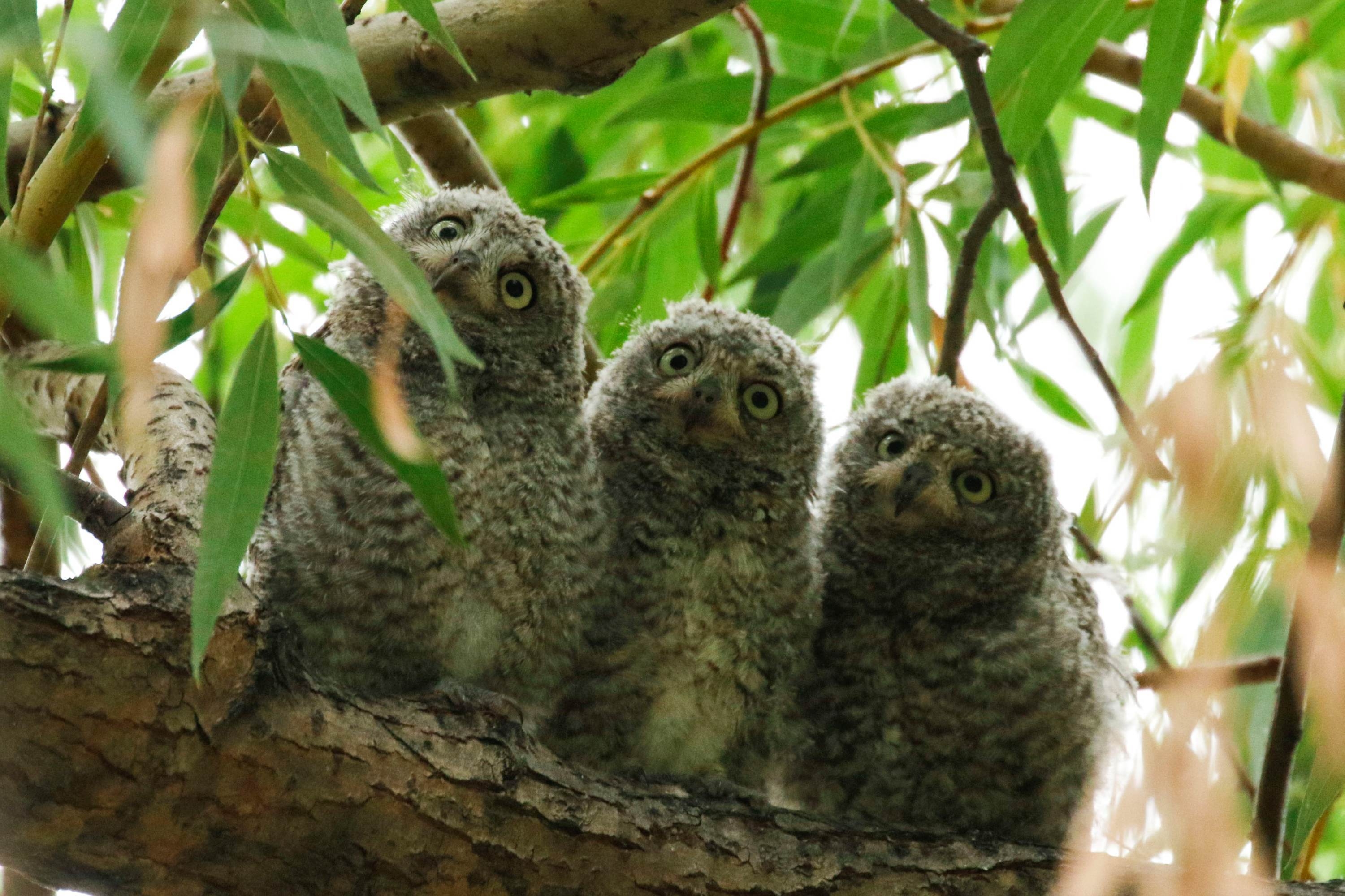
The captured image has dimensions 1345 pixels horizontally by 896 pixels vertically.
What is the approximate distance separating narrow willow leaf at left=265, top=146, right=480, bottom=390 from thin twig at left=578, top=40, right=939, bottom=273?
1.60 m

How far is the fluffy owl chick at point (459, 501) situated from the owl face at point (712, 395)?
20 cm

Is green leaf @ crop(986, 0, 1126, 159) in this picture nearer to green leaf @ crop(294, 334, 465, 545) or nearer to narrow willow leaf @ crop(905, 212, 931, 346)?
narrow willow leaf @ crop(905, 212, 931, 346)

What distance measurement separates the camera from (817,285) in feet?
10.4

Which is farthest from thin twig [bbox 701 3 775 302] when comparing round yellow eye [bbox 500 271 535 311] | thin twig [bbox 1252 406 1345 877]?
thin twig [bbox 1252 406 1345 877]

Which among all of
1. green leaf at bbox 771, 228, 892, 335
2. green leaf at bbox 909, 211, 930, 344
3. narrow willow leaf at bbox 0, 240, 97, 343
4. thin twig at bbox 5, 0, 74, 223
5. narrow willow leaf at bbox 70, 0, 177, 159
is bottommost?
narrow willow leaf at bbox 0, 240, 97, 343

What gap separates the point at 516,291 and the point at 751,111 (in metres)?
1.03

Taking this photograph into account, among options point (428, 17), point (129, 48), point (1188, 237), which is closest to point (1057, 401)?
point (1188, 237)

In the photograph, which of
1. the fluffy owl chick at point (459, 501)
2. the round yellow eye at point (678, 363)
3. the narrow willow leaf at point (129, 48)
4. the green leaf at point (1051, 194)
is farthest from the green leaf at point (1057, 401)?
the narrow willow leaf at point (129, 48)

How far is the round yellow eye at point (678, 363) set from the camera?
2682 millimetres

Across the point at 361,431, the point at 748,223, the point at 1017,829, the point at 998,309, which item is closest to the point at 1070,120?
the point at 748,223

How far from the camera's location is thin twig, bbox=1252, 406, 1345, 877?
2160mm

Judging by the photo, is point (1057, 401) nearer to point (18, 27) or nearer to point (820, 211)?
point (820, 211)

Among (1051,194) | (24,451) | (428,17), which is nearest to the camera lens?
(24,451)

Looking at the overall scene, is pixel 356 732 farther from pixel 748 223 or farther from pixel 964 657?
pixel 748 223
